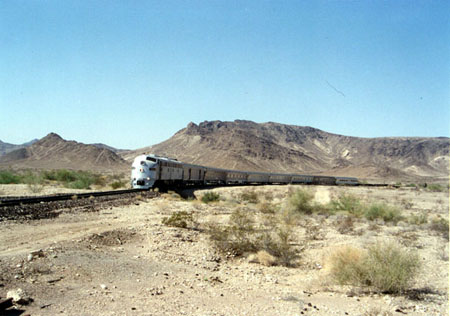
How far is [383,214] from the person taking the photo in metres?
23.2

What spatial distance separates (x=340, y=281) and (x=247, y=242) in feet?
13.3

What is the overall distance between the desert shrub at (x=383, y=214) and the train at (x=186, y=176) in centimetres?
1702

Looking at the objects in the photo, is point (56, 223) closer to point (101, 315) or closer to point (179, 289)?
point (179, 289)

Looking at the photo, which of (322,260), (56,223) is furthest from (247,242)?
(56,223)

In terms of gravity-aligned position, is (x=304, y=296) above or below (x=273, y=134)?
below

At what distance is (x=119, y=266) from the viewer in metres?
8.73

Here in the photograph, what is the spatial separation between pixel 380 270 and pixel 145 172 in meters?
24.4

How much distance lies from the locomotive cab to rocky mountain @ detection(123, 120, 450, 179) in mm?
78892

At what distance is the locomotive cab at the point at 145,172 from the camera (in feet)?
99.6

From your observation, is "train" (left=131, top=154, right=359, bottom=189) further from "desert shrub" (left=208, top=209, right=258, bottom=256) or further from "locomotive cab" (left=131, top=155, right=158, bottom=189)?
"desert shrub" (left=208, top=209, right=258, bottom=256)

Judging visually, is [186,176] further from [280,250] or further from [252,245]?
[280,250]

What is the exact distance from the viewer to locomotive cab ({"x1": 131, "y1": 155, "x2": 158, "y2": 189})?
1195 inches

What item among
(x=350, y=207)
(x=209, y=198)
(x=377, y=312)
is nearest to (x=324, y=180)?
(x=350, y=207)

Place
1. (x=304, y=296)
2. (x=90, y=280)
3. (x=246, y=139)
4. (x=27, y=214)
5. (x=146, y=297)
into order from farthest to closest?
(x=246, y=139) < (x=27, y=214) < (x=304, y=296) < (x=90, y=280) < (x=146, y=297)
